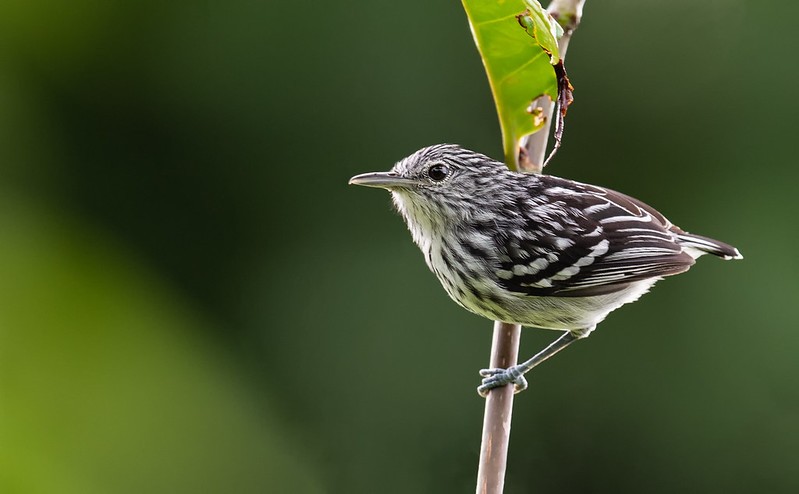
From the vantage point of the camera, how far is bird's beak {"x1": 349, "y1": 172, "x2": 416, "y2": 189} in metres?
3.60

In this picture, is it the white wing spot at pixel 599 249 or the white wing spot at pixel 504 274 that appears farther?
the white wing spot at pixel 599 249

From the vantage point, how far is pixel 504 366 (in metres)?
3.62

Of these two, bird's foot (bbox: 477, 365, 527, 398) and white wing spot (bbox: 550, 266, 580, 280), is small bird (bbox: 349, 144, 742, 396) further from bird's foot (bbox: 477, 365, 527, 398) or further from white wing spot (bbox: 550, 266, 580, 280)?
bird's foot (bbox: 477, 365, 527, 398)

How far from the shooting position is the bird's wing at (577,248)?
3.90 meters

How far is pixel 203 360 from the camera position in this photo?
5.84 meters

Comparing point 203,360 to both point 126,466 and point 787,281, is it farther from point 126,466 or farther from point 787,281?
point 787,281

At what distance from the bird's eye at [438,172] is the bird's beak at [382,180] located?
10 cm

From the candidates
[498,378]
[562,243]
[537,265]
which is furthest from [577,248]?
[498,378]

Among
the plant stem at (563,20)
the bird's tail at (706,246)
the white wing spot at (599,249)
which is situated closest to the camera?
the plant stem at (563,20)

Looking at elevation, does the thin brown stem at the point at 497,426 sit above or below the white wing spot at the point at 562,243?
below

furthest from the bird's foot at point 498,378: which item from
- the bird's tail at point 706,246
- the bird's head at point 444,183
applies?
the bird's tail at point 706,246

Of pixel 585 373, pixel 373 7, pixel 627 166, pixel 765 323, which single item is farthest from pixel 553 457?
pixel 373 7

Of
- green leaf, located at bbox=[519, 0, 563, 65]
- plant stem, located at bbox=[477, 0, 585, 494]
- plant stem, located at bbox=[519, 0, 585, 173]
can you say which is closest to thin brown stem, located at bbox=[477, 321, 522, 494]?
plant stem, located at bbox=[477, 0, 585, 494]

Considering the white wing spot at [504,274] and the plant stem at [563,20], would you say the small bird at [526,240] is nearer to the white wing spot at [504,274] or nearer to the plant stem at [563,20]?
the white wing spot at [504,274]
